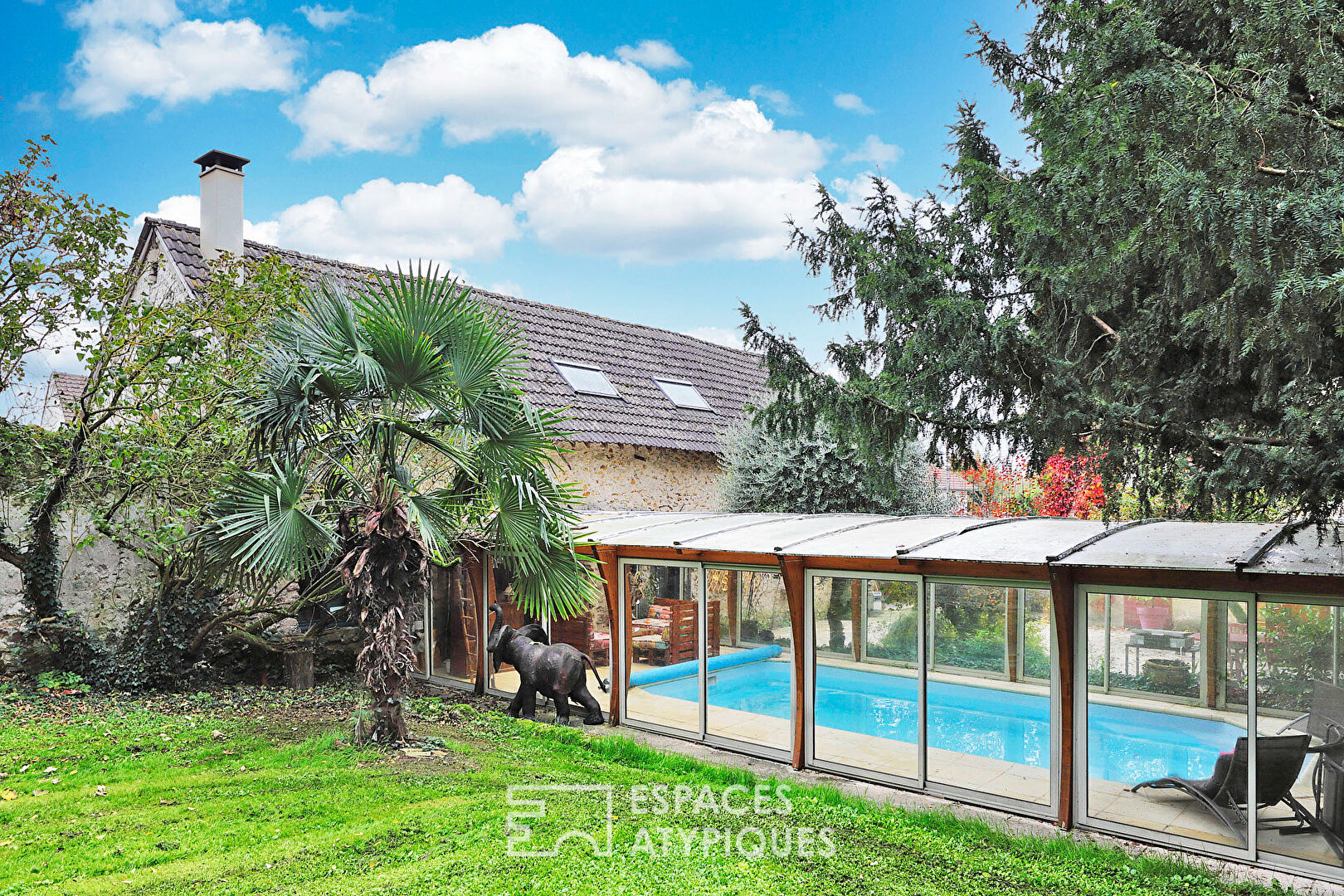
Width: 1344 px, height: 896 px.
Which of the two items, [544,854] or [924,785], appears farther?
[924,785]

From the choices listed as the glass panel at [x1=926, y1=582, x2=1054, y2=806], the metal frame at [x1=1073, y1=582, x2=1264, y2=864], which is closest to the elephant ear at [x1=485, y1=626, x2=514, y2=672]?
the glass panel at [x1=926, y1=582, x2=1054, y2=806]

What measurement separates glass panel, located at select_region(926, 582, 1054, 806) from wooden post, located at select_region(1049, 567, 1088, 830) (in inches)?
12.8

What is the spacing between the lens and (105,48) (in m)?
13.1

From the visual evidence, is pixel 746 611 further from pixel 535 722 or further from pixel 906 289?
pixel 906 289

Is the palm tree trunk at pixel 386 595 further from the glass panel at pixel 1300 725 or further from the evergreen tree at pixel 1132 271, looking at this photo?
the glass panel at pixel 1300 725

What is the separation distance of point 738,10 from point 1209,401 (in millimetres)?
12517

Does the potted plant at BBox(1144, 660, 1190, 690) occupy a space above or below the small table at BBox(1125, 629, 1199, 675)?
below

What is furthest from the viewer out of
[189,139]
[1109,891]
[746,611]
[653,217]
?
[653,217]

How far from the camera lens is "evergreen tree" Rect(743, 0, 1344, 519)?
145 inches

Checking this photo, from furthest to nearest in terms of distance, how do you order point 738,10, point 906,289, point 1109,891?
point 738,10, point 906,289, point 1109,891

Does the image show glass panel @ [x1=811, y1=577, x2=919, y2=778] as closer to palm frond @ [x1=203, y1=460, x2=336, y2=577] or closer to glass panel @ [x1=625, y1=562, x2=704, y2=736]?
glass panel @ [x1=625, y1=562, x2=704, y2=736]

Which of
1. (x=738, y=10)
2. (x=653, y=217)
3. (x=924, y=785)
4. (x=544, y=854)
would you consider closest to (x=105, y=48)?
(x=738, y=10)

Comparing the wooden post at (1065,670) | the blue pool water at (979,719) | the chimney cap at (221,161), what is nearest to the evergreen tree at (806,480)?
the blue pool water at (979,719)

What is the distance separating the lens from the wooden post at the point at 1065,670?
6707 mm
